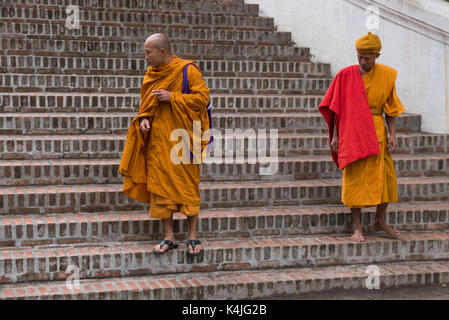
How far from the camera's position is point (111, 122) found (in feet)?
25.0

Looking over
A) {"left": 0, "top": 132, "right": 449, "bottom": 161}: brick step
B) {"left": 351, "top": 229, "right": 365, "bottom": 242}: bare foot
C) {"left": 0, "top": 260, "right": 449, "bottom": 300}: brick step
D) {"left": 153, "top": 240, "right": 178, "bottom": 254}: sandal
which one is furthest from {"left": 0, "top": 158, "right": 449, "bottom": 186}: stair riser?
{"left": 0, "top": 260, "right": 449, "bottom": 300}: brick step

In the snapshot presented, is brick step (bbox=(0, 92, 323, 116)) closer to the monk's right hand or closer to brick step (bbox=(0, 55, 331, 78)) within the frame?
brick step (bbox=(0, 55, 331, 78))

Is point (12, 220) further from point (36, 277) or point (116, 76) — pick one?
point (116, 76)

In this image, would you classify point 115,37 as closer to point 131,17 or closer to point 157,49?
point 131,17

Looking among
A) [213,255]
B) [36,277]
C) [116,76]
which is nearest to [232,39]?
[116,76]

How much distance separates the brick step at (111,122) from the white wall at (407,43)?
1.88ft

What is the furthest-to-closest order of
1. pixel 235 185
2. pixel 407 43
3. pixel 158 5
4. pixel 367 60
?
pixel 158 5
pixel 407 43
pixel 235 185
pixel 367 60

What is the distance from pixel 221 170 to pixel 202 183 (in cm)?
27

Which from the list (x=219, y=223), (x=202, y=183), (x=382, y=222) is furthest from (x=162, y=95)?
(x=382, y=222)

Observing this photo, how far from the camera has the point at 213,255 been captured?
6000 mm

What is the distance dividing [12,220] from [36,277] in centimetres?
71

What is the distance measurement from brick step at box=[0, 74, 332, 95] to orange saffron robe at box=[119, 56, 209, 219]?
2604mm

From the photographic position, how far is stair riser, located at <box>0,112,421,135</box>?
7363 millimetres

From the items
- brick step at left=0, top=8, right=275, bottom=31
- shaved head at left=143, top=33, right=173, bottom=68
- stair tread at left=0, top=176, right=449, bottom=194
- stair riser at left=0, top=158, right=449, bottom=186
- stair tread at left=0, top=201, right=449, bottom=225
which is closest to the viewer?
shaved head at left=143, top=33, right=173, bottom=68
